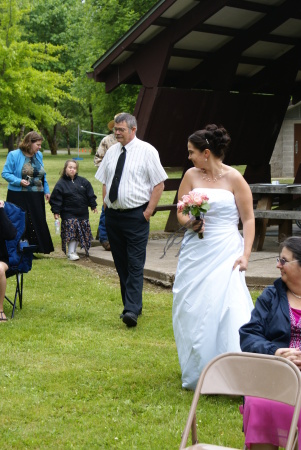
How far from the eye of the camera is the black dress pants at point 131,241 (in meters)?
8.55

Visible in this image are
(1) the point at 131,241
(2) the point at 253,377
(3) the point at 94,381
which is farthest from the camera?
(1) the point at 131,241

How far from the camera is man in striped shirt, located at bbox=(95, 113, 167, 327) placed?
8.51 metres

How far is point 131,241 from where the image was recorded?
28.2 ft

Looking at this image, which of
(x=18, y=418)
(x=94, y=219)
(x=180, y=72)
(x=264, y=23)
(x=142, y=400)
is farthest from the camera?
(x=94, y=219)

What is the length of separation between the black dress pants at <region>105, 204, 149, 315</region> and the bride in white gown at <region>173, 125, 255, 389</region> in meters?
1.84

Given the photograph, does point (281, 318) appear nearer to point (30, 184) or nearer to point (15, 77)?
point (30, 184)

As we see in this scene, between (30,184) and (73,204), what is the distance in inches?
29.5

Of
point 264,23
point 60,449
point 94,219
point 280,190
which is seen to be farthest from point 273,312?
point 94,219

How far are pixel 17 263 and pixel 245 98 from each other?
25.3 feet

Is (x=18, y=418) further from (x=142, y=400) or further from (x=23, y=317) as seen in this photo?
(x=23, y=317)

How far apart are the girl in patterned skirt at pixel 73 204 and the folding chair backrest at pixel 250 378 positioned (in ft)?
29.0

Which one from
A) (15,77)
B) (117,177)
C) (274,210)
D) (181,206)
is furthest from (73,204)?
(15,77)

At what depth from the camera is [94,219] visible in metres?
19.6

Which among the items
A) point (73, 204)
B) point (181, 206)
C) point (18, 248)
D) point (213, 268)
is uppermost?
point (181, 206)
